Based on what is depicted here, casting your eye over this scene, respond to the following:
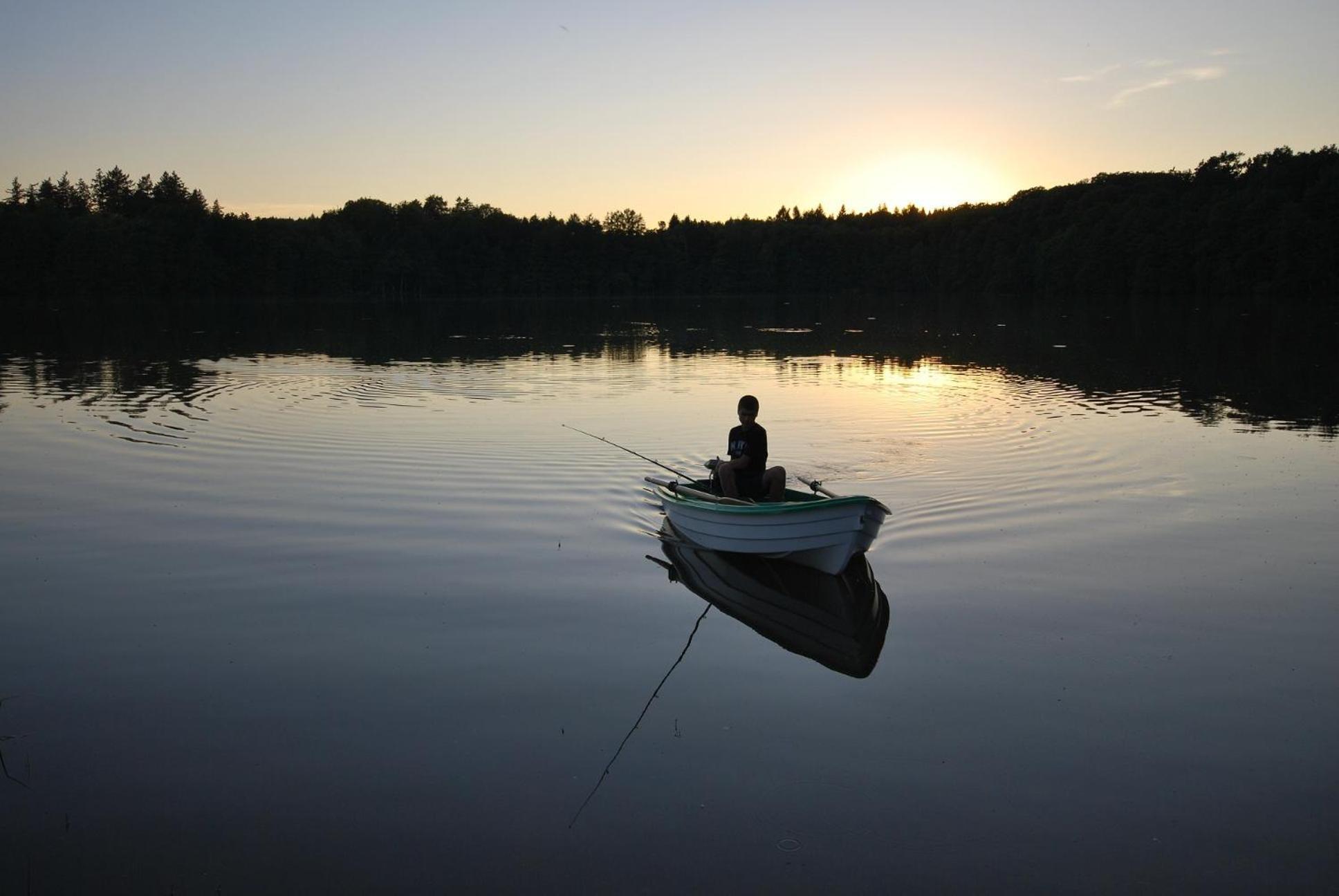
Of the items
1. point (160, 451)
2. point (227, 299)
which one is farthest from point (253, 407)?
point (227, 299)

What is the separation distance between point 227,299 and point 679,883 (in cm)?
11616

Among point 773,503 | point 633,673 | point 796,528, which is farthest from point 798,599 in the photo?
point 633,673

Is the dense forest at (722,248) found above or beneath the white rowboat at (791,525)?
above

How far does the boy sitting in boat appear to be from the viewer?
37.6ft

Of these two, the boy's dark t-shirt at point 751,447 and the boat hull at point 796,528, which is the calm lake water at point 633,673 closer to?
the boat hull at point 796,528

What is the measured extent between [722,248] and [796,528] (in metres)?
147

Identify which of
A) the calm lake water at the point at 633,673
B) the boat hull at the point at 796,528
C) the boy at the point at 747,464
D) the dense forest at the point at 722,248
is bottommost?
the calm lake water at the point at 633,673

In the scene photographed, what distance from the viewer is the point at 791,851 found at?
545 centimetres

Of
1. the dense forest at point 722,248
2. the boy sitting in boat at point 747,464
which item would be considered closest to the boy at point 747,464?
the boy sitting in boat at point 747,464

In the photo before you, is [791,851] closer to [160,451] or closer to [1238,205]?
[160,451]

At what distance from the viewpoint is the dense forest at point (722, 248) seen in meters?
92.7

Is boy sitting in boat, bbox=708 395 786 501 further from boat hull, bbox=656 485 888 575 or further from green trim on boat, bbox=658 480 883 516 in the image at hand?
boat hull, bbox=656 485 888 575

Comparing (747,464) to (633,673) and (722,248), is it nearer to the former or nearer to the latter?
(633,673)

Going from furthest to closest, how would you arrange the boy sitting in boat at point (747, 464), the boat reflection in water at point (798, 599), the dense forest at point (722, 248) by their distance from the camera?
1. the dense forest at point (722, 248)
2. the boy sitting in boat at point (747, 464)
3. the boat reflection in water at point (798, 599)
